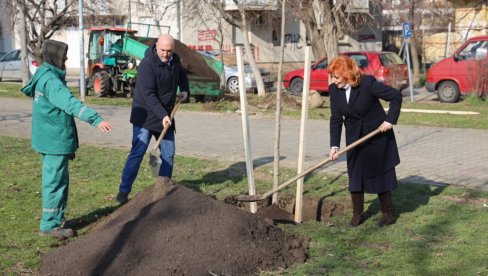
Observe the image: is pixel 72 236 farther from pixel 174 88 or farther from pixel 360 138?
pixel 360 138

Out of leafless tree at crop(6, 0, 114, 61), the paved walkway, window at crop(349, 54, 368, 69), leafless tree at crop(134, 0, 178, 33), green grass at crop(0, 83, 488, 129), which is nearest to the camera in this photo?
the paved walkway

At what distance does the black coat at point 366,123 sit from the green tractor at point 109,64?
13763mm

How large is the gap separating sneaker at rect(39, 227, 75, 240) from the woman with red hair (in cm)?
233

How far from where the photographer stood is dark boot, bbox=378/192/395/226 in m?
5.90

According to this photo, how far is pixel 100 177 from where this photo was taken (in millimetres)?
8156

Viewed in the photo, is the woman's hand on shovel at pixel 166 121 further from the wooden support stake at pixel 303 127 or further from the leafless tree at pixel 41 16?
the leafless tree at pixel 41 16

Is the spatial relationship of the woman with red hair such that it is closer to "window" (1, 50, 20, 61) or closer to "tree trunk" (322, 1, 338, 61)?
"tree trunk" (322, 1, 338, 61)

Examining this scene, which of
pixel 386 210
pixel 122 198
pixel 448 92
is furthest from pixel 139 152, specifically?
pixel 448 92

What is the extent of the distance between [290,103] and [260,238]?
11.9 metres

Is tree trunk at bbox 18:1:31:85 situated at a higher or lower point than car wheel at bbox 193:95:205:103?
higher

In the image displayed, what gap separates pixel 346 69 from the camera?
559cm

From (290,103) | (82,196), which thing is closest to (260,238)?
(82,196)

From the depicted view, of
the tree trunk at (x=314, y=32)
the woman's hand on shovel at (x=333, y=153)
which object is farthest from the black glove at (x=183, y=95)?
the tree trunk at (x=314, y=32)

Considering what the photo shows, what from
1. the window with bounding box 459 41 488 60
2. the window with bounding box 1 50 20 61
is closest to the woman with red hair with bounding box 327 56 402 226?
the window with bounding box 459 41 488 60
